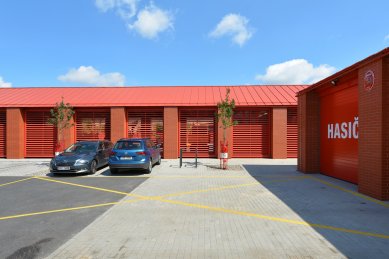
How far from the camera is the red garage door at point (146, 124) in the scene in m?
18.4

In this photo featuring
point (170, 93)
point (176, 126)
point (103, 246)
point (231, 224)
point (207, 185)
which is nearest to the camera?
point (103, 246)

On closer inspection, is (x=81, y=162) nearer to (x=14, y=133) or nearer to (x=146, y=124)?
(x=146, y=124)

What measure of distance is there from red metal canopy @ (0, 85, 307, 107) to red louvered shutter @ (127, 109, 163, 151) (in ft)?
2.62

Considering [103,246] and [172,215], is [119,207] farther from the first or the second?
[103,246]

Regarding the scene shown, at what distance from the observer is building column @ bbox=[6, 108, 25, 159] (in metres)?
18.1

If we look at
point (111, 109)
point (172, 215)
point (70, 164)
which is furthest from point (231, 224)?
point (111, 109)

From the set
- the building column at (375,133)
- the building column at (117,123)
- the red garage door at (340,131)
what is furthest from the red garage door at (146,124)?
the building column at (375,133)

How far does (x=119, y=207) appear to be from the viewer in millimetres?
6508

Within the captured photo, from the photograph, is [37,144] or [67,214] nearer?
[67,214]

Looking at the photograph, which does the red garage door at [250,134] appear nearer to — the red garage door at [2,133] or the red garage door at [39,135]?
the red garage door at [39,135]

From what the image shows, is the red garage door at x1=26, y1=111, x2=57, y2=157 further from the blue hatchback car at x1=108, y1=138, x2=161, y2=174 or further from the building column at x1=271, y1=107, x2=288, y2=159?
the building column at x1=271, y1=107, x2=288, y2=159

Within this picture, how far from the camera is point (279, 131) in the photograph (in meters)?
17.3

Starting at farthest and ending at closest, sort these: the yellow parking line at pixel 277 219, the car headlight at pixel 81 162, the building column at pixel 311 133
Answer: the building column at pixel 311 133
the car headlight at pixel 81 162
the yellow parking line at pixel 277 219

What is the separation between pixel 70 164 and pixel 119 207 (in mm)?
5688
